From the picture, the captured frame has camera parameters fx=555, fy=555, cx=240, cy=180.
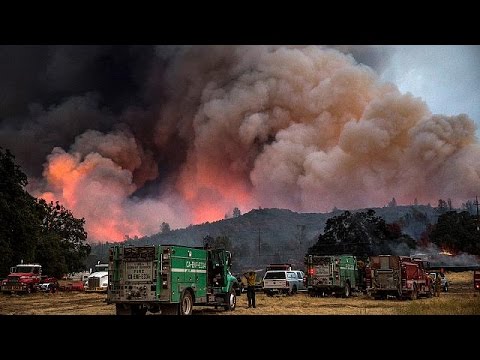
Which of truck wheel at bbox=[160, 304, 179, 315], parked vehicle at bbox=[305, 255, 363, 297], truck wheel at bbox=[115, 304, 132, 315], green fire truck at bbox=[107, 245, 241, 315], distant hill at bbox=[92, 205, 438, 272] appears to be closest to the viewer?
green fire truck at bbox=[107, 245, 241, 315]

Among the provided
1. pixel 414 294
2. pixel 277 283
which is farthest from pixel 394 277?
pixel 277 283

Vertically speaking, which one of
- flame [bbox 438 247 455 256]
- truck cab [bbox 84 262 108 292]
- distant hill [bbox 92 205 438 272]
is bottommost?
truck cab [bbox 84 262 108 292]

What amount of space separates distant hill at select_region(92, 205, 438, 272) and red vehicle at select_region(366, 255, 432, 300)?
66.3ft

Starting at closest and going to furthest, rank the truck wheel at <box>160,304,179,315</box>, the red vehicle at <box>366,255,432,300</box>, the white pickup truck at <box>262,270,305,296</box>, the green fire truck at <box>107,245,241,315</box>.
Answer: the green fire truck at <box>107,245,241,315</box>
the truck wheel at <box>160,304,179,315</box>
the red vehicle at <box>366,255,432,300</box>
the white pickup truck at <box>262,270,305,296</box>

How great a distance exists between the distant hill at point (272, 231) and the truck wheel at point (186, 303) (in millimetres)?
25249

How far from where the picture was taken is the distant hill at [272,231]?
59.9 metres

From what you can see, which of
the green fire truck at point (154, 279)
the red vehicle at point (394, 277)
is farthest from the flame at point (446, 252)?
the green fire truck at point (154, 279)

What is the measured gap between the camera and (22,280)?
31391mm

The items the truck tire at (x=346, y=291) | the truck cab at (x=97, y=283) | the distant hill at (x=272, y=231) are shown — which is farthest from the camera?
the distant hill at (x=272, y=231)

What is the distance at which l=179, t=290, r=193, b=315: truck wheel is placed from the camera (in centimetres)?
1709

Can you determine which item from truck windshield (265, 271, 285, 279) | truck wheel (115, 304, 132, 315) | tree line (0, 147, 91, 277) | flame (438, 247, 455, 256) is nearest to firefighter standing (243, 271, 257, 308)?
truck wheel (115, 304, 132, 315)

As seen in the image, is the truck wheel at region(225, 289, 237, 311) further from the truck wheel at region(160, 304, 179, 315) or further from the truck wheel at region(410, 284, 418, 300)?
the truck wheel at region(410, 284, 418, 300)

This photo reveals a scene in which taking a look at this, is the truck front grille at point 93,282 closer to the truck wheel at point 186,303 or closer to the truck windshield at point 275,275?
the truck windshield at point 275,275
